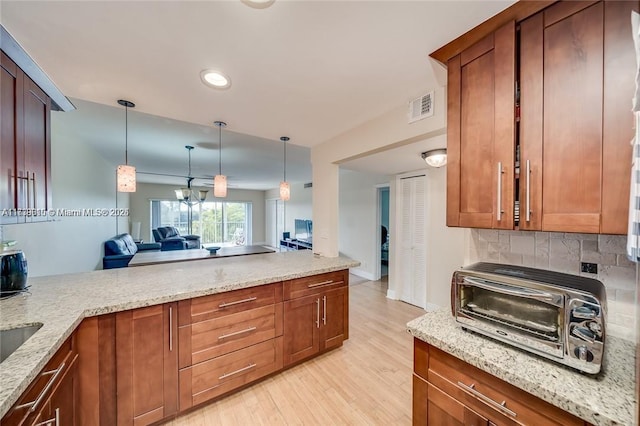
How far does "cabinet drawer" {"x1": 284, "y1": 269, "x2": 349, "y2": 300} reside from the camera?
6.92 feet

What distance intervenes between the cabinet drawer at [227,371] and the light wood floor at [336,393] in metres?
0.13

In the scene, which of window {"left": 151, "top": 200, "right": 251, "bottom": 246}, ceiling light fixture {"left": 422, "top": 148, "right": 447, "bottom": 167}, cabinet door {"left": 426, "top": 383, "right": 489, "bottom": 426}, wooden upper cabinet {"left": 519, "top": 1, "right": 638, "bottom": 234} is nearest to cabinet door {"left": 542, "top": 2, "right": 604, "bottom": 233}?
wooden upper cabinet {"left": 519, "top": 1, "right": 638, "bottom": 234}

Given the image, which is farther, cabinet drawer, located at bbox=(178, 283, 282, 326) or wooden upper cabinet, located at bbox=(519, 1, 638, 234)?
cabinet drawer, located at bbox=(178, 283, 282, 326)

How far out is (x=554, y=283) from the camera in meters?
0.96

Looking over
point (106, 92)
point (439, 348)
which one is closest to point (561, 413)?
point (439, 348)

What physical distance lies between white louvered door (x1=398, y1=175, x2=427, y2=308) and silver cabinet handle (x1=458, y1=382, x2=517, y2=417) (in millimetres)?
2778

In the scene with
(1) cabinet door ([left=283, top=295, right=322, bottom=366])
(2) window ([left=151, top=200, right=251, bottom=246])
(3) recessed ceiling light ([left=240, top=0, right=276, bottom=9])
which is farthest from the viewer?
(2) window ([left=151, top=200, right=251, bottom=246])

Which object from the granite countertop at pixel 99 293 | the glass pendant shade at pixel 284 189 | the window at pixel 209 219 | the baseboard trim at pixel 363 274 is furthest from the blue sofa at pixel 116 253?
the baseboard trim at pixel 363 274

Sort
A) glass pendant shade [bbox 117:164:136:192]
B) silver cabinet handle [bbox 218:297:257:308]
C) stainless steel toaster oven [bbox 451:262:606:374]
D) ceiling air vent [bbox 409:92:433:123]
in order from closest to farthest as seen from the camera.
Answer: stainless steel toaster oven [bbox 451:262:606:374] → ceiling air vent [bbox 409:92:433:123] → silver cabinet handle [bbox 218:297:257:308] → glass pendant shade [bbox 117:164:136:192]

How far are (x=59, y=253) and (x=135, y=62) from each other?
3138 mm

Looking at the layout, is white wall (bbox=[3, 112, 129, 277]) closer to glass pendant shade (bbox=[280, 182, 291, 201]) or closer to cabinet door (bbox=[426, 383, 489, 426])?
glass pendant shade (bbox=[280, 182, 291, 201])

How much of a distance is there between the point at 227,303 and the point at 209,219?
8.72m

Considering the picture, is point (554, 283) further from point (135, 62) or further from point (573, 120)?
point (135, 62)

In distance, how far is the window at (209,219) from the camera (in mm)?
8742
